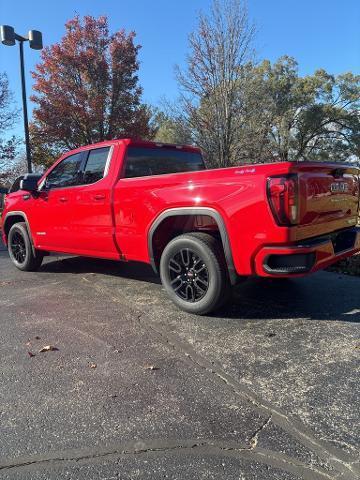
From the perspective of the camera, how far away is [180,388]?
3.06 m

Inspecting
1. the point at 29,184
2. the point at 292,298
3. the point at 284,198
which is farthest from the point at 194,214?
the point at 29,184

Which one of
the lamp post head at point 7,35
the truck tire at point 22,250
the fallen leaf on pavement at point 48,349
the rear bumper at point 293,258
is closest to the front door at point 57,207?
the truck tire at point 22,250

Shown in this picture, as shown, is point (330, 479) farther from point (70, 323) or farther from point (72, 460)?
point (70, 323)

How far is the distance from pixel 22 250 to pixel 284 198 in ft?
15.9

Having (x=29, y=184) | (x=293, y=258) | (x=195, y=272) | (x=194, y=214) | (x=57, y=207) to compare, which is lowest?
(x=195, y=272)

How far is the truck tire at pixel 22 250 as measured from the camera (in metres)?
6.88

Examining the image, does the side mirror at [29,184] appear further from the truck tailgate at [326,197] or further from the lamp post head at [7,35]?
the lamp post head at [7,35]

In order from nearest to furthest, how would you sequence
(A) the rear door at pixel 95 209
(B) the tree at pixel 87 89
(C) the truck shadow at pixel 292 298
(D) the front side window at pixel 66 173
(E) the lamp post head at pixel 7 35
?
(C) the truck shadow at pixel 292 298, (A) the rear door at pixel 95 209, (D) the front side window at pixel 66 173, (E) the lamp post head at pixel 7 35, (B) the tree at pixel 87 89

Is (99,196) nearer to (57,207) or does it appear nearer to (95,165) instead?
(95,165)

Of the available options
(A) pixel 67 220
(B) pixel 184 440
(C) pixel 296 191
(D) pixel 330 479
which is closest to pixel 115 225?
(A) pixel 67 220

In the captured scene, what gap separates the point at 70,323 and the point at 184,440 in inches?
90.4

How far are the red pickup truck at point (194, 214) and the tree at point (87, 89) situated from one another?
10.3 metres

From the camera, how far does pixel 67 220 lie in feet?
19.6

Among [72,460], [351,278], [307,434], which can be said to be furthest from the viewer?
[351,278]
